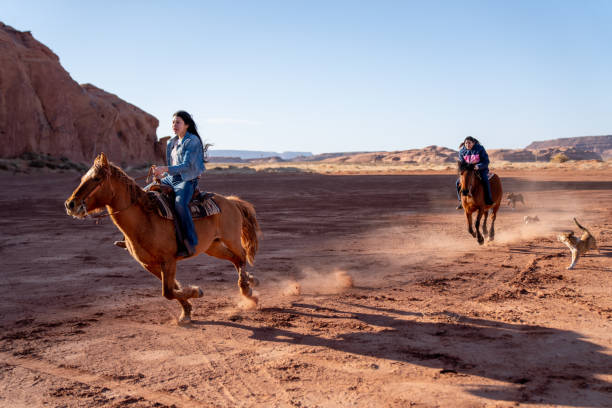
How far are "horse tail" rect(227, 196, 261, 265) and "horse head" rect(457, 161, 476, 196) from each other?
6600 millimetres

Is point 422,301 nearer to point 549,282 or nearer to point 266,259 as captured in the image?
point 549,282

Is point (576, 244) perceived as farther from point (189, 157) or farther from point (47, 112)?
point (47, 112)

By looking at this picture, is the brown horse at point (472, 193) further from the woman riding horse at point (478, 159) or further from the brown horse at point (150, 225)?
the brown horse at point (150, 225)

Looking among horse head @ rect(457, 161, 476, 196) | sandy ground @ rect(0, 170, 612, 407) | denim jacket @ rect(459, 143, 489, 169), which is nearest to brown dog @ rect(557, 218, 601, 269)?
sandy ground @ rect(0, 170, 612, 407)

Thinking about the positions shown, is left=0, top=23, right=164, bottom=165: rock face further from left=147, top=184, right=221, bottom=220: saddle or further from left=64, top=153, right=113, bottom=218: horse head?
left=64, top=153, right=113, bottom=218: horse head

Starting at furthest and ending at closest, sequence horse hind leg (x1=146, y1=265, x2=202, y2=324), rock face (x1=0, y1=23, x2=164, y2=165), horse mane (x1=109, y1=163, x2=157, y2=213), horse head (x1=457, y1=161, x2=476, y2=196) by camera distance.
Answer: rock face (x1=0, y1=23, x2=164, y2=165) < horse head (x1=457, y1=161, x2=476, y2=196) < horse hind leg (x1=146, y1=265, x2=202, y2=324) < horse mane (x1=109, y1=163, x2=157, y2=213)

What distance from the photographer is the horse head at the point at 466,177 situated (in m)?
A: 12.5

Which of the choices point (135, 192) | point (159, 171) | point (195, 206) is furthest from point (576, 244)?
point (135, 192)

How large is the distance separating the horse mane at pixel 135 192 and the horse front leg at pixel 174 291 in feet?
2.57

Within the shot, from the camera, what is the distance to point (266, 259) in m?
11.2

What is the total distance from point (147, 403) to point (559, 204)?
76.7 feet

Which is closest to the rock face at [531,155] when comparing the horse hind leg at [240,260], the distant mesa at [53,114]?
the distant mesa at [53,114]

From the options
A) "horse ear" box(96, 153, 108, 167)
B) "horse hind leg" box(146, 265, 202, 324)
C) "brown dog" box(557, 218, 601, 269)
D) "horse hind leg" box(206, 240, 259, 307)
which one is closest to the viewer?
"horse ear" box(96, 153, 108, 167)

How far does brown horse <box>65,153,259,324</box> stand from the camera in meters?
5.56
